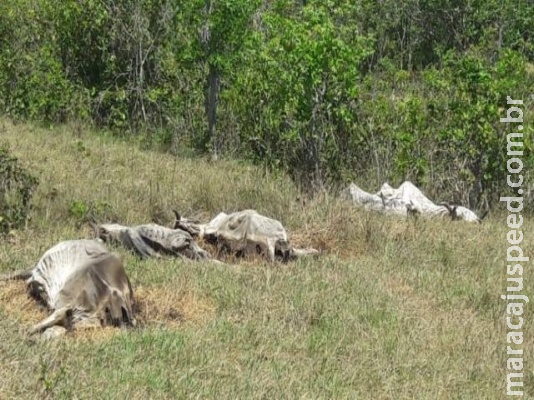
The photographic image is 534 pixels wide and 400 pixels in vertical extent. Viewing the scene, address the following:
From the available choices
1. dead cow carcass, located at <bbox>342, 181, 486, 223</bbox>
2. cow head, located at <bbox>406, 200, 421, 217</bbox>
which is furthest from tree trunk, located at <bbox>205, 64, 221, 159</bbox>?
cow head, located at <bbox>406, 200, 421, 217</bbox>

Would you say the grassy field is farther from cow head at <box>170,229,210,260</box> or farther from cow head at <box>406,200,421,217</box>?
cow head at <box>406,200,421,217</box>

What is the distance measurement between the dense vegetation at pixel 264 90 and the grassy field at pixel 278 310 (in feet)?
5.87

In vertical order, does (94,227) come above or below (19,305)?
above

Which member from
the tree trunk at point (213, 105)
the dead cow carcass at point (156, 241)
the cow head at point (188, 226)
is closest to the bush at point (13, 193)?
the dead cow carcass at point (156, 241)

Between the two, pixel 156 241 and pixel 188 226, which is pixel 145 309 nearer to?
pixel 156 241

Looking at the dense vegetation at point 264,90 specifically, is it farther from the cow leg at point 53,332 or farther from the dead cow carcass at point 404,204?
the cow leg at point 53,332

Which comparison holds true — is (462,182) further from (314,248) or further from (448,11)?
(448,11)

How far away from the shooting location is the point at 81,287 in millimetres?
4672

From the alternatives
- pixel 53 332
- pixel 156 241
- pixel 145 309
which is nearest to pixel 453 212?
pixel 156 241

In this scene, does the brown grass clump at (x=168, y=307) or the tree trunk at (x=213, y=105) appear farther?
the tree trunk at (x=213, y=105)

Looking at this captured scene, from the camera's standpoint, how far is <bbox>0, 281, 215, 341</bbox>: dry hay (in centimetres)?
443

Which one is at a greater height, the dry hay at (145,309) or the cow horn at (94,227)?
the cow horn at (94,227)

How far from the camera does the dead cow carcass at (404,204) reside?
7965mm

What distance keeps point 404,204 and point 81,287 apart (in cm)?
426
